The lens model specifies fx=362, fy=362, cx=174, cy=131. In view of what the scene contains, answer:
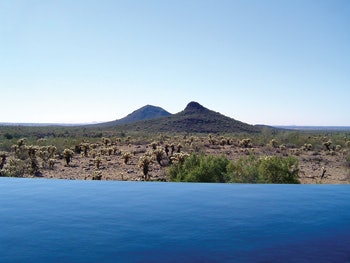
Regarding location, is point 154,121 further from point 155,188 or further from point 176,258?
point 176,258

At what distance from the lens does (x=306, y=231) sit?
285 inches

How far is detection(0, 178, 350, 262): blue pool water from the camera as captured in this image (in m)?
5.96

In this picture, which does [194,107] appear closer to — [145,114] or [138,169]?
[145,114]

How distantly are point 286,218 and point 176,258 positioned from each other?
339 cm

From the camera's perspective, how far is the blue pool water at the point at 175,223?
19.6 feet

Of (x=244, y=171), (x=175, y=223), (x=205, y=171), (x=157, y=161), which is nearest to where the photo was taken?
(x=175, y=223)

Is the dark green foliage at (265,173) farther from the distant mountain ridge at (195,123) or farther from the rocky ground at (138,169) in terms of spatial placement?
the distant mountain ridge at (195,123)

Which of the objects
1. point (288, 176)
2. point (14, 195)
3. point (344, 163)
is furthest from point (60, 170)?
point (344, 163)

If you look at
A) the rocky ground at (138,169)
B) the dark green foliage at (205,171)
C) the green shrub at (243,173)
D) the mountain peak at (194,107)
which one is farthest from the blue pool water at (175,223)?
the mountain peak at (194,107)

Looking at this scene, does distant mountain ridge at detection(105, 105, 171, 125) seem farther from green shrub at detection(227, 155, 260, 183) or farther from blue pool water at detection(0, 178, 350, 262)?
blue pool water at detection(0, 178, 350, 262)

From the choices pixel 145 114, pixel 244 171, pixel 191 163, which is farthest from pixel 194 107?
pixel 244 171

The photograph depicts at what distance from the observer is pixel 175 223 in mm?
7562

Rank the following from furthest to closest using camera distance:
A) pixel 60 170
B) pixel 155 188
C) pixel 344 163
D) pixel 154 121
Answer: pixel 154 121 < pixel 344 163 < pixel 60 170 < pixel 155 188

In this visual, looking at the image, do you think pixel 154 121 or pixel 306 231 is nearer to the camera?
pixel 306 231
